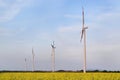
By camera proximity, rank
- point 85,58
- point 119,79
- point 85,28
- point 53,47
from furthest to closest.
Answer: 1. point 53,47
2. point 85,28
3. point 85,58
4. point 119,79

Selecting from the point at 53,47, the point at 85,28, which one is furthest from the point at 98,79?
the point at 53,47

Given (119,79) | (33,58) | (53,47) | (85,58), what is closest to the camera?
(119,79)

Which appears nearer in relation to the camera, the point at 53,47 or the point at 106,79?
the point at 106,79

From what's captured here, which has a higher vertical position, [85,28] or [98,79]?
[85,28]

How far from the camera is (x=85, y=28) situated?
192 ft

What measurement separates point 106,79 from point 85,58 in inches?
750

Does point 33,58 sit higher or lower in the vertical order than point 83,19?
lower

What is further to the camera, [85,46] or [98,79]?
[85,46]

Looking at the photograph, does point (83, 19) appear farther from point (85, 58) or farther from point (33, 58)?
point (33, 58)

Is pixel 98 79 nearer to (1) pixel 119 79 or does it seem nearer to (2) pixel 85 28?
(1) pixel 119 79

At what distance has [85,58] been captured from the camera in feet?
167

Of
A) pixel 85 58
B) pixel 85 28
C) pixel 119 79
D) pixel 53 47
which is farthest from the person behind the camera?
pixel 53 47

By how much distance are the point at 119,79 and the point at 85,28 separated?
1081 inches

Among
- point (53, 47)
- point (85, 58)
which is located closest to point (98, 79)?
point (85, 58)
